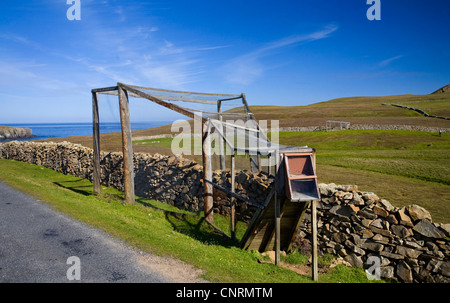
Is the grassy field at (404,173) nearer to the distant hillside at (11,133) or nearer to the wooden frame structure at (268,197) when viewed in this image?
the wooden frame structure at (268,197)

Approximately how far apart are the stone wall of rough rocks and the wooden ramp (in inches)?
26.6

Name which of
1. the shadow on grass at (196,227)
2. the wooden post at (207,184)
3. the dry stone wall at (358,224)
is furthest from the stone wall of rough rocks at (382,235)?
the wooden post at (207,184)

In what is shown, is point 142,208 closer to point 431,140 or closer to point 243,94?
point 243,94

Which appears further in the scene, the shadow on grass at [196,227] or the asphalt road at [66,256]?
the shadow on grass at [196,227]

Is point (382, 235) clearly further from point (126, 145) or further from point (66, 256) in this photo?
point (126, 145)

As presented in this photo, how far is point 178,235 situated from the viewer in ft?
27.9

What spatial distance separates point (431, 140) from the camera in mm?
23984

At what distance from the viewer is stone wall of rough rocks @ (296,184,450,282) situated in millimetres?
6363

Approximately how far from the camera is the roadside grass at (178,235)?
6.32m

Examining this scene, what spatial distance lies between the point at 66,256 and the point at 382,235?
24.4 feet

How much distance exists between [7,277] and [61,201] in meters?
5.25

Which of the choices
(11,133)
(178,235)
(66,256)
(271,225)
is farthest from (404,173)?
(11,133)

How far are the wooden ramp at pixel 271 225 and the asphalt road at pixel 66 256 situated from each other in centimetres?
266
